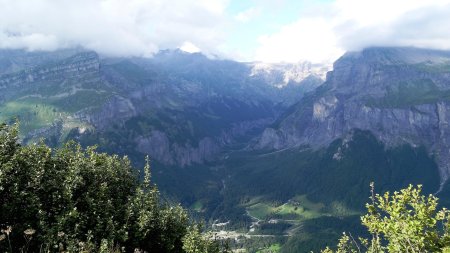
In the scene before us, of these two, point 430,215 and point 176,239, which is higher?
point 430,215

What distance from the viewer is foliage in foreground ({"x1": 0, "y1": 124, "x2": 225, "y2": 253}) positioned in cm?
5772

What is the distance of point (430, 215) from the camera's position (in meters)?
44.6

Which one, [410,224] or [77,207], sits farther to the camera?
[77,207]

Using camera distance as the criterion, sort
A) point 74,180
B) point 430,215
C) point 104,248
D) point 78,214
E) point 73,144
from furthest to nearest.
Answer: point 73,144 → point 74,180 → point 78,214 → point 104,248 → point 430,215

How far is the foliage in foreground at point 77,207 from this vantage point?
57.7 metres

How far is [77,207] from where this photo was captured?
6850cm

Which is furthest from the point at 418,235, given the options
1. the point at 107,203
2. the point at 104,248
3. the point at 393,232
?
the point at 107,203

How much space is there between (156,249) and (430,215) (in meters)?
50.4

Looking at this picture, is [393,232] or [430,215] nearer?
[393,232]

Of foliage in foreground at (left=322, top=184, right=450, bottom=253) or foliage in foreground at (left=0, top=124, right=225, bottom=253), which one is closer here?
foliage in foreground at (left=322, top=184, right=450, bottom=253)

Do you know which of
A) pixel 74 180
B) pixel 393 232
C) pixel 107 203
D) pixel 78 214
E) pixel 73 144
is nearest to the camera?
pixel 393 232

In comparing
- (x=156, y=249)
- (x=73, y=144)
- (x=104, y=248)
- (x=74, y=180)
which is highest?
(x=73, y=144)

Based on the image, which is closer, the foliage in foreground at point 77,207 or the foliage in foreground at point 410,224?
the foliage in foreground at point 410,224

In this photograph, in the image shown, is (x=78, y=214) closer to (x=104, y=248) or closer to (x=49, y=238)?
(x=49, y=238)
